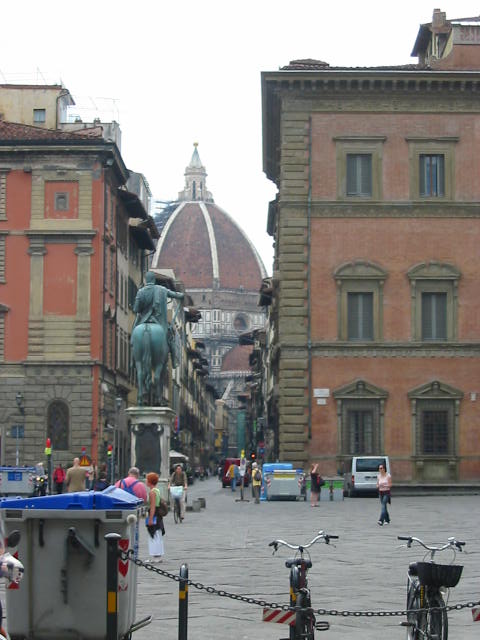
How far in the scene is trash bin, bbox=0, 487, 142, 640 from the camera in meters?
13.0

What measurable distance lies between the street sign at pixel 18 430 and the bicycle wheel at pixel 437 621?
152 feet

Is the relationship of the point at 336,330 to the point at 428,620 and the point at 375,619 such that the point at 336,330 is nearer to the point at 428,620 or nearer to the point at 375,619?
the point at 375,619

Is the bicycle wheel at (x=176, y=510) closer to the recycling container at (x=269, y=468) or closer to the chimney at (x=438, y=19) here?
the recycling container at (x=269, y=468)

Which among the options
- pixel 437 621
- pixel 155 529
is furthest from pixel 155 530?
pixel 437 621

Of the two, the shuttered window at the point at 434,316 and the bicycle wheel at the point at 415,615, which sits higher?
the shuttered window at the point at 434,316

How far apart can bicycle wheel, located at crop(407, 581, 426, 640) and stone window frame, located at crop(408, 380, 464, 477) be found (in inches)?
1469

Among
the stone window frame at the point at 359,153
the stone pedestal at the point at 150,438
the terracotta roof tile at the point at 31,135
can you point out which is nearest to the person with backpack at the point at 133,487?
the stone pedestal at the point at 150,438

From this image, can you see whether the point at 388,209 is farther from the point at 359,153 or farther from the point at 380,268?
the point at 359,153

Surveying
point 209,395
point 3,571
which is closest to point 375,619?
point 3,571

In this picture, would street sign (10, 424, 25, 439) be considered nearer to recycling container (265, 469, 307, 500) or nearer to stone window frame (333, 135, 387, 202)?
recycling container (265, 469, 307, 500)

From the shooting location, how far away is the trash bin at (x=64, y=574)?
1300 cm

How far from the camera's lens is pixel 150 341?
38000 millimetres

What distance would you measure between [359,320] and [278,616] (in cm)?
3807

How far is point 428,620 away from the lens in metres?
12.3
